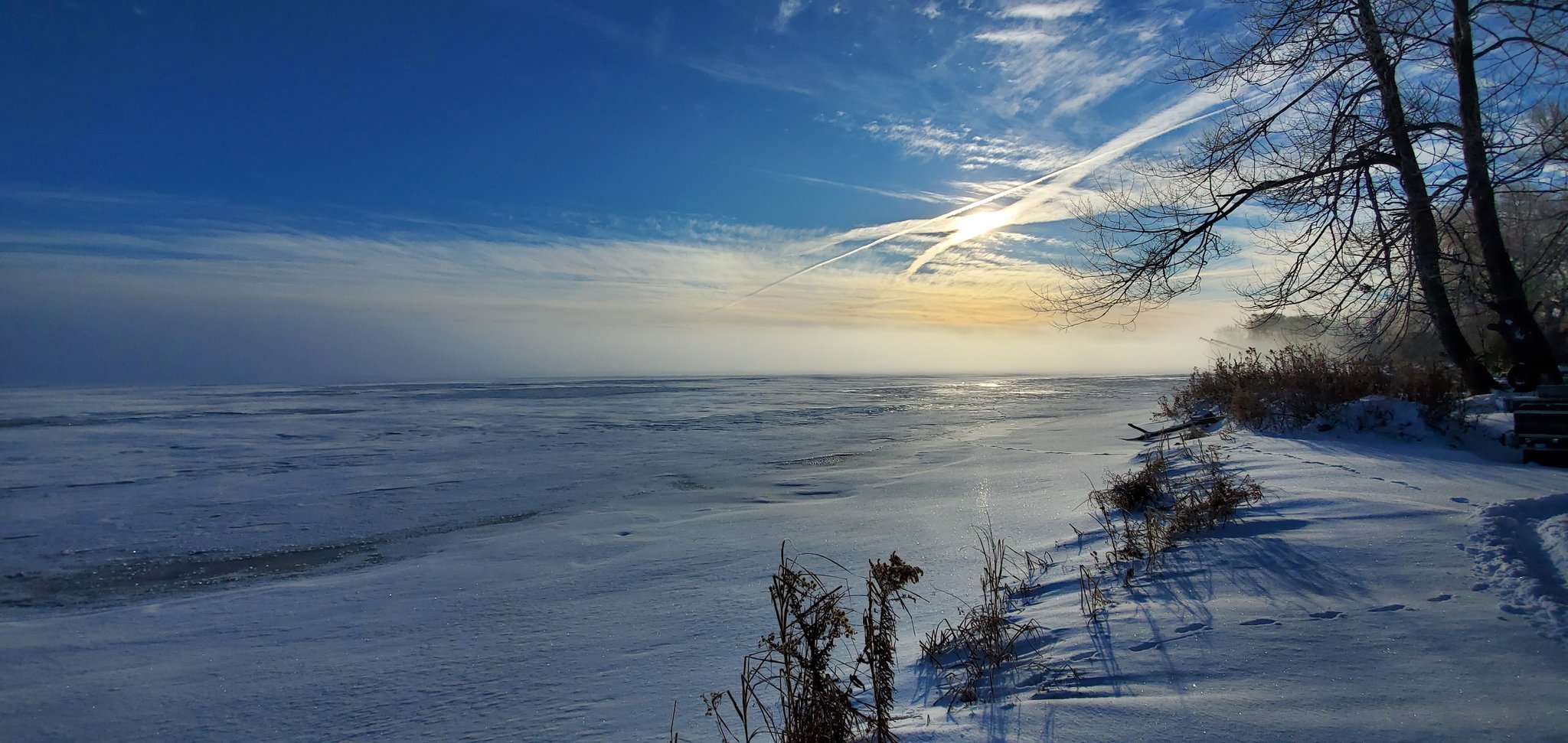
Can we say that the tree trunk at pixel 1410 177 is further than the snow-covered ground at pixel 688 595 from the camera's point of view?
Yes

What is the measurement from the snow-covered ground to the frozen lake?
1.4 inches

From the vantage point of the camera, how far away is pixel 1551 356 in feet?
29.0

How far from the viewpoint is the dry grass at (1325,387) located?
8188mm

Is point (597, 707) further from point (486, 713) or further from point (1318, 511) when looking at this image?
point (1318, 511)

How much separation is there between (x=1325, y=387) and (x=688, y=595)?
8.53 m

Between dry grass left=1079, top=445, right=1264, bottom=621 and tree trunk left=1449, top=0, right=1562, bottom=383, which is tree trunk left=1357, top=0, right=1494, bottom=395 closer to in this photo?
tree trunk left=1449, top=0, right=1562, bottom=383

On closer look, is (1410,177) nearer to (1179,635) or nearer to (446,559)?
(1179,635)

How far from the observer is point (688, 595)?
17.4 ft

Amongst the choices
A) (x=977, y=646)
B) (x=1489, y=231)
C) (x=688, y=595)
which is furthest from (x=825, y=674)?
(x=1489, y=231)

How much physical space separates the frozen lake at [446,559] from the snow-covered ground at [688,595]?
1.4 inches

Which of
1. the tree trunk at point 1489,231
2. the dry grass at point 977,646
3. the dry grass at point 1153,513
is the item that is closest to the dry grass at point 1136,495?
the dry grass at point 1153,513

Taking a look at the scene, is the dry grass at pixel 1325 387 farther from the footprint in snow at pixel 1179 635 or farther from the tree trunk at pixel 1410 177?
the footprint in snow at pixel 1179 635

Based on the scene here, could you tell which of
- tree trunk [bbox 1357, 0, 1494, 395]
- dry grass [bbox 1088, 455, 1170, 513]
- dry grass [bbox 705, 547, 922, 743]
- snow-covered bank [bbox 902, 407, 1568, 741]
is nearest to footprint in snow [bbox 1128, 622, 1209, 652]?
snow-covered bank [bbox 902, 407, 1568, 741]

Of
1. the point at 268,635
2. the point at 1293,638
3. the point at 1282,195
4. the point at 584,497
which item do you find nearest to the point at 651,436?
the point at 584,497
